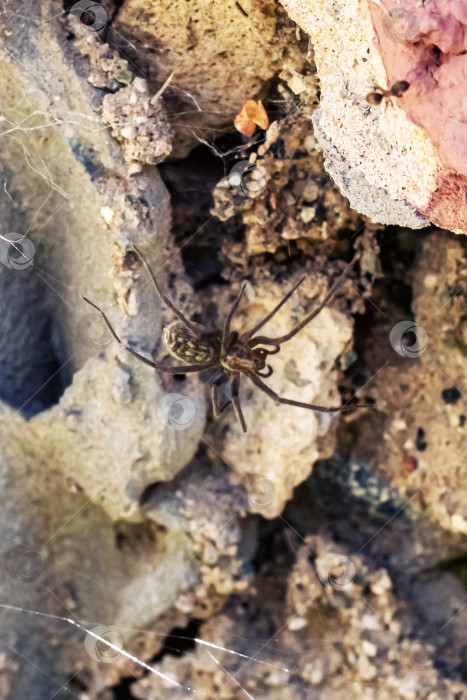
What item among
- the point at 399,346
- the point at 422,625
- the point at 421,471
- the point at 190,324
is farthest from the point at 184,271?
the point at 422,625

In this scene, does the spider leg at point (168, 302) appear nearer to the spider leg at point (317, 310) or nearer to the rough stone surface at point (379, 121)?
the spider leg at point (317, 310)

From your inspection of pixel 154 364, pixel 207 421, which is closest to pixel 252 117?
pixel 154 364

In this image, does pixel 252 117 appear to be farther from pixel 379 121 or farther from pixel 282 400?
pixel 282 400

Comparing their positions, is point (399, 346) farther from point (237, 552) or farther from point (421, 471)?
point (237, 552)

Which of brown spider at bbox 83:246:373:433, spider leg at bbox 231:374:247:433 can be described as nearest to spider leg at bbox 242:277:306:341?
brown spider at bbox 83:246:373:433

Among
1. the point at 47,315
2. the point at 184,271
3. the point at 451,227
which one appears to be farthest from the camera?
the point at 47,315
